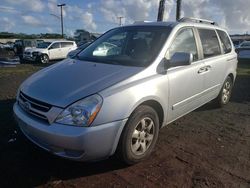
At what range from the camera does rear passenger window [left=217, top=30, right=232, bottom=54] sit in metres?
5.73

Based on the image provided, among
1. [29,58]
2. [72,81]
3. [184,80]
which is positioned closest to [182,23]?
[184,80]

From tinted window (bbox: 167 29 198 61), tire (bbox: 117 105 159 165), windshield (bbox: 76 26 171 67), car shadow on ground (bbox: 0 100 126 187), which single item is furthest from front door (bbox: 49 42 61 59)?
tire (bbox: 117 105 159 165)

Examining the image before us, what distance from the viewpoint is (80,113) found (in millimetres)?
2928

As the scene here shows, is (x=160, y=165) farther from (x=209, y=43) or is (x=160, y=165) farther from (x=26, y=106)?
(x=209, y=43)

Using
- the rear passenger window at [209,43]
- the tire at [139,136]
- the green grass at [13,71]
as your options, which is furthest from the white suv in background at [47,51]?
the tire at [139,136]

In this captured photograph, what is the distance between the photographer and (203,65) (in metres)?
4.70

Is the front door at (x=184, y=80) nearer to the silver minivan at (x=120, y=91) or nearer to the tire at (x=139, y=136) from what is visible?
the silver minivan at (x=120, y=91)

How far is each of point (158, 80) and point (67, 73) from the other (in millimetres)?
1211

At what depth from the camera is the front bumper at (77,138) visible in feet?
9.43

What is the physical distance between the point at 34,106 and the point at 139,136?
133 cm

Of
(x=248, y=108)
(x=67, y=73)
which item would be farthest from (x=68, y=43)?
(x=67, y=73)

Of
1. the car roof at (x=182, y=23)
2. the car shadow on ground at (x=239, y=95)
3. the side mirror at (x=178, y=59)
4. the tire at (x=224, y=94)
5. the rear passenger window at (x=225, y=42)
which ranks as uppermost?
the car roof at (x=182, y=23)

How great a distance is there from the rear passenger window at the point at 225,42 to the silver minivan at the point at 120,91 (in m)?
0.76

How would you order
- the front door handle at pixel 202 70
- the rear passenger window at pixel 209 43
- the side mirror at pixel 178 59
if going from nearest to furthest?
the side mirror at pixel 178 59 < the front door handle at pixel 202 70 < the rear passenger window at pixel 209 43
